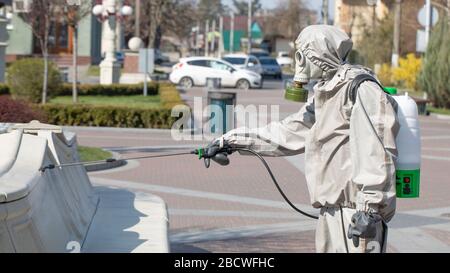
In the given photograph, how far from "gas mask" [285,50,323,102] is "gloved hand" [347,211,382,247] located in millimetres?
831

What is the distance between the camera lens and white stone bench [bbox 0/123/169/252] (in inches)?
182

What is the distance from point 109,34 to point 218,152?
1199 inches

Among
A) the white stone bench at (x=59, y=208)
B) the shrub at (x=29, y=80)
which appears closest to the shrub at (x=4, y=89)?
the shrub at (x=29, y=80)

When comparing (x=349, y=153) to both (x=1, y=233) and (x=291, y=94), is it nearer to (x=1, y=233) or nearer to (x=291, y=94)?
(x=291, y=94)

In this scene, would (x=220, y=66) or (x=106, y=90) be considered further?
(x=220, y=66)

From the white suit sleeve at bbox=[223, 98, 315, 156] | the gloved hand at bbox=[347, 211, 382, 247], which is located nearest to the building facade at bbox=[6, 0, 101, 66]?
the white suit sleeve at bbox=[223, 98, 315, 156]

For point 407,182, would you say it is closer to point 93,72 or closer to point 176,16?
point 93,72

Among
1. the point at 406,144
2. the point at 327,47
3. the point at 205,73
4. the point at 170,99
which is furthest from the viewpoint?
the point at 205,73

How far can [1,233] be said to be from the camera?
4.41 m

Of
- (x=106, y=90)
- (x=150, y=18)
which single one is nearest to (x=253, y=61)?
(x=150, y=18)

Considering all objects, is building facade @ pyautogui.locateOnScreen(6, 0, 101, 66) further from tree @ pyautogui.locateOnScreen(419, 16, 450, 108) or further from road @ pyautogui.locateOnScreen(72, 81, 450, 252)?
road @ pyautogui.locateOnScreen(72, 81, 450, 252)

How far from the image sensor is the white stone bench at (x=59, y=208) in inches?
182

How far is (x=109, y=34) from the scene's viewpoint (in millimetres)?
35219
